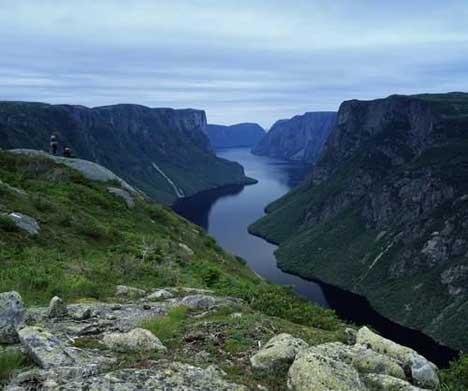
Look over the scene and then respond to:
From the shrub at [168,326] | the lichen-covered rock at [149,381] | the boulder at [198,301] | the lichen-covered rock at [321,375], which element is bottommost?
the boulder at [198,301]

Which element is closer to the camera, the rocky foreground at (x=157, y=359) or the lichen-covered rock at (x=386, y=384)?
the rocky foreground at (x=157, y=359)

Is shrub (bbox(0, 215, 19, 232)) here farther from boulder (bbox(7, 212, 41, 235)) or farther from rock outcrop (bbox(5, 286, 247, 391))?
rock outcrop (bbox(5, 286, 247, 391))

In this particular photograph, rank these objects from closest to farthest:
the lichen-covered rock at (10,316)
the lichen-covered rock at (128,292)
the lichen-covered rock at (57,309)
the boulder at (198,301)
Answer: the lichen-covered rock at (10,316) < the lichen-covered rock at (57,309) < the boulder at (198,301) < the lichen-covered rock at (128,292)

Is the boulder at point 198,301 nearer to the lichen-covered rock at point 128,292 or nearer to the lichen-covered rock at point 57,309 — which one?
the lichen-covered rock at point 128,292

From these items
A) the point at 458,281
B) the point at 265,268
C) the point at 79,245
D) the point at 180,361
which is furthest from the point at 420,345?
the point at 180,361

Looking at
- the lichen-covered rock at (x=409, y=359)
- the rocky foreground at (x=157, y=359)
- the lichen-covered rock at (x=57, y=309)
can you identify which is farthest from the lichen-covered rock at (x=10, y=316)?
the lichen-covered rock at (x=409, y=359)

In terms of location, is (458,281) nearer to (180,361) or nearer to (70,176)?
(70,176)
